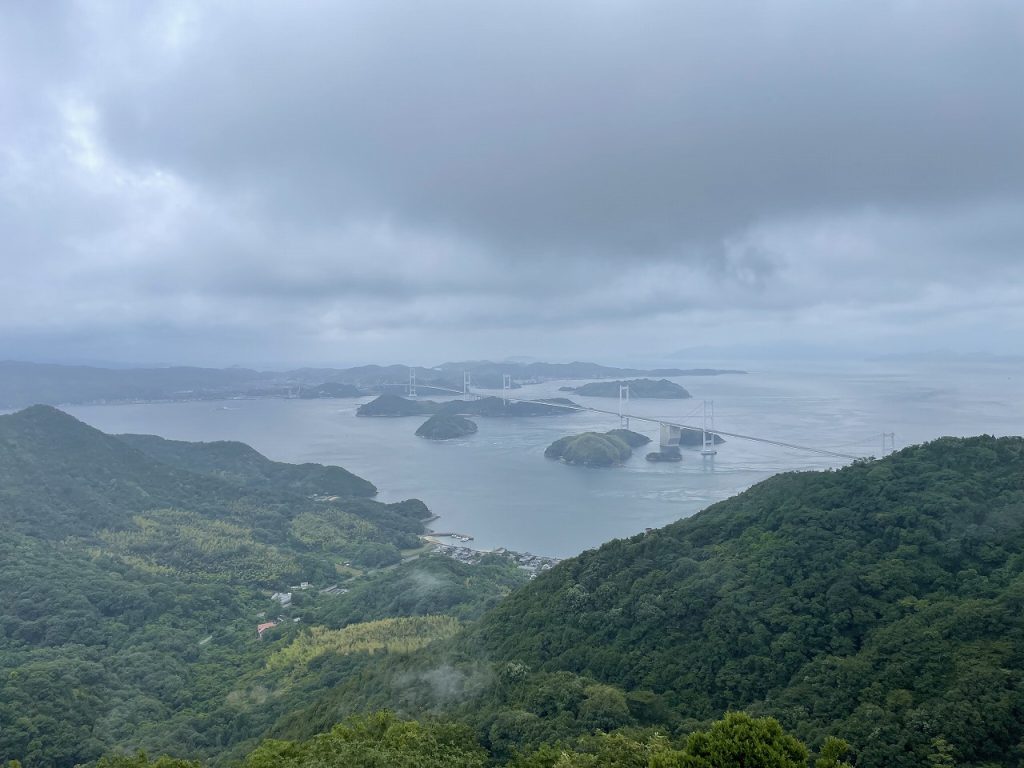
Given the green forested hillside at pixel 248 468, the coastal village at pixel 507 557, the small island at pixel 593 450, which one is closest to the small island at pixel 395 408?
the small island at pixel 593 450

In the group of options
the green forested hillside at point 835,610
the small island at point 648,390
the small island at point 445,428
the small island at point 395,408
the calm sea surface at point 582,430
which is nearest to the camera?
the green forested hillside at point 835,610

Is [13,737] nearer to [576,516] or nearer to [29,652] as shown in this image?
[29,652]

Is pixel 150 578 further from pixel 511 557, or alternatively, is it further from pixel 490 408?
pixel 490 408

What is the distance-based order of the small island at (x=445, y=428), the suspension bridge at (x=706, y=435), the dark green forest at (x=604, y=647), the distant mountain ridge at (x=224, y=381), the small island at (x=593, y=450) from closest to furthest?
the dark green forest at (x=604, y=647) < the suspension bridge at (x=706, y=435) < the small island at (x=593, y=450) < the small island at (x=445, y=428) < the distant mountain ridge at (x=224, y=381)

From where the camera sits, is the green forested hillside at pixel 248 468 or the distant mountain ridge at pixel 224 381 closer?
the green forested hillside at pixel 248 468

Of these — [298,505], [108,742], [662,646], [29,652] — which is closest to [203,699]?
[108,742]

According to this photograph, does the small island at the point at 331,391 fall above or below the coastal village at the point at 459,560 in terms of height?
above

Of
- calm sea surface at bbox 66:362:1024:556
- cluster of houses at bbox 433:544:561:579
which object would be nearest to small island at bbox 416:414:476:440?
calm sea surface at bbox 66:362:1024:556

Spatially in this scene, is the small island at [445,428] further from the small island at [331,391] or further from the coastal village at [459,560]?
the small island at [331,391]
